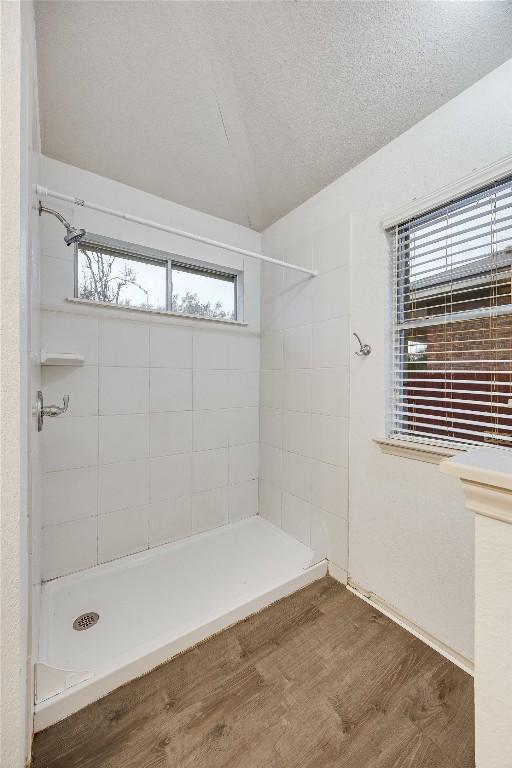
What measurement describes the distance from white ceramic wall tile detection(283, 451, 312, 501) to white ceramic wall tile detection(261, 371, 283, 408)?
1.22ft

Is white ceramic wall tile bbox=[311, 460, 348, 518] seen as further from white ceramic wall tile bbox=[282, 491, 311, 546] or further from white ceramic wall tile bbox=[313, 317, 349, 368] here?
white ceramic wall tile bbox=[313, 317, 349, 368]

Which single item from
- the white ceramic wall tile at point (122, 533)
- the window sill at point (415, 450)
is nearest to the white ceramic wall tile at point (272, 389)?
the window sill at point (415, 450)

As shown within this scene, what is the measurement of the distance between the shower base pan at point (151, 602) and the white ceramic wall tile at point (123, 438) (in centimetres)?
62

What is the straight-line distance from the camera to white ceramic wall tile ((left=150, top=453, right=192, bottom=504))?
196 centimetres

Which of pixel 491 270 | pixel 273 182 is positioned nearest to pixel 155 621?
pixel 491 270

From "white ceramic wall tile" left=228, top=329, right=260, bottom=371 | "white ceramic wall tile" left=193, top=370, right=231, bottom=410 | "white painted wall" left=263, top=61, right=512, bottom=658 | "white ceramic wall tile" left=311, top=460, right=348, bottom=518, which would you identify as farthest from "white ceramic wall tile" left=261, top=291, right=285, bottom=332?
"white ceramic wall tile" left=311, top=460, right=348, bottom=518

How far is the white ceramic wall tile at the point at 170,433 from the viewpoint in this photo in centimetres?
195

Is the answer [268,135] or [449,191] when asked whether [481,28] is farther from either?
[268,135]

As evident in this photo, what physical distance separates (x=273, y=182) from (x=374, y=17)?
0.86 metres

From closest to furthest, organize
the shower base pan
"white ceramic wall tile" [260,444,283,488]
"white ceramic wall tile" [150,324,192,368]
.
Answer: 1. the shower base pan
2. "white ceramic wall tile" [150,324,192,368]
3. "white ceramic wall tile" [260,444,283,488]

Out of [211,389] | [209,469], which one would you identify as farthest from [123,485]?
[211,389]

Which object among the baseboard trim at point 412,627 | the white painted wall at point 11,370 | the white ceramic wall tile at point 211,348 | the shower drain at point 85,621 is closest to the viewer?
the white painted wall at point 11,370

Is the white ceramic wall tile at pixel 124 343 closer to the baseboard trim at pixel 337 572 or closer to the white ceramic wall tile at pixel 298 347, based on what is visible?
the white ceramic wall tile at pixel 298 347

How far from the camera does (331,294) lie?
1.82 metres
